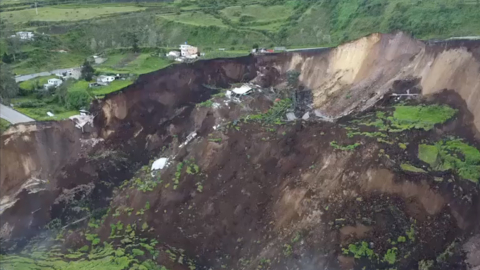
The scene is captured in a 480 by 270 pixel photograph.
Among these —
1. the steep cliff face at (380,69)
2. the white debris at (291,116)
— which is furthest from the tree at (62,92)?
the steep cliff face at (380,69)

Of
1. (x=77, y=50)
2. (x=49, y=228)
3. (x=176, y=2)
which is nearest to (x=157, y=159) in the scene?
(x=49, y=228)

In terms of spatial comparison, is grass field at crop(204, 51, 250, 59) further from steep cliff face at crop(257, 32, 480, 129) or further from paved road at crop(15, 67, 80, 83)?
paved road at crop(15, 67, 80, 83)

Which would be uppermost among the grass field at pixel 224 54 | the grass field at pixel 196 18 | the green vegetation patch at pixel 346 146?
the grass field at pixel 196 18

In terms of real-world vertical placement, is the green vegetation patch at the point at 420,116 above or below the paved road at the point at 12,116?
above

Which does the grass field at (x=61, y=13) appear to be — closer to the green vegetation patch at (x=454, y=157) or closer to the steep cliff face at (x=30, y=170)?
the steep cliff face at (x=30, y=170)

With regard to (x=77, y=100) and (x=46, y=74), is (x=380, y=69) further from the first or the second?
(x=46, y=74)

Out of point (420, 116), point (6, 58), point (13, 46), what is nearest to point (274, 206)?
point (420, 116)
